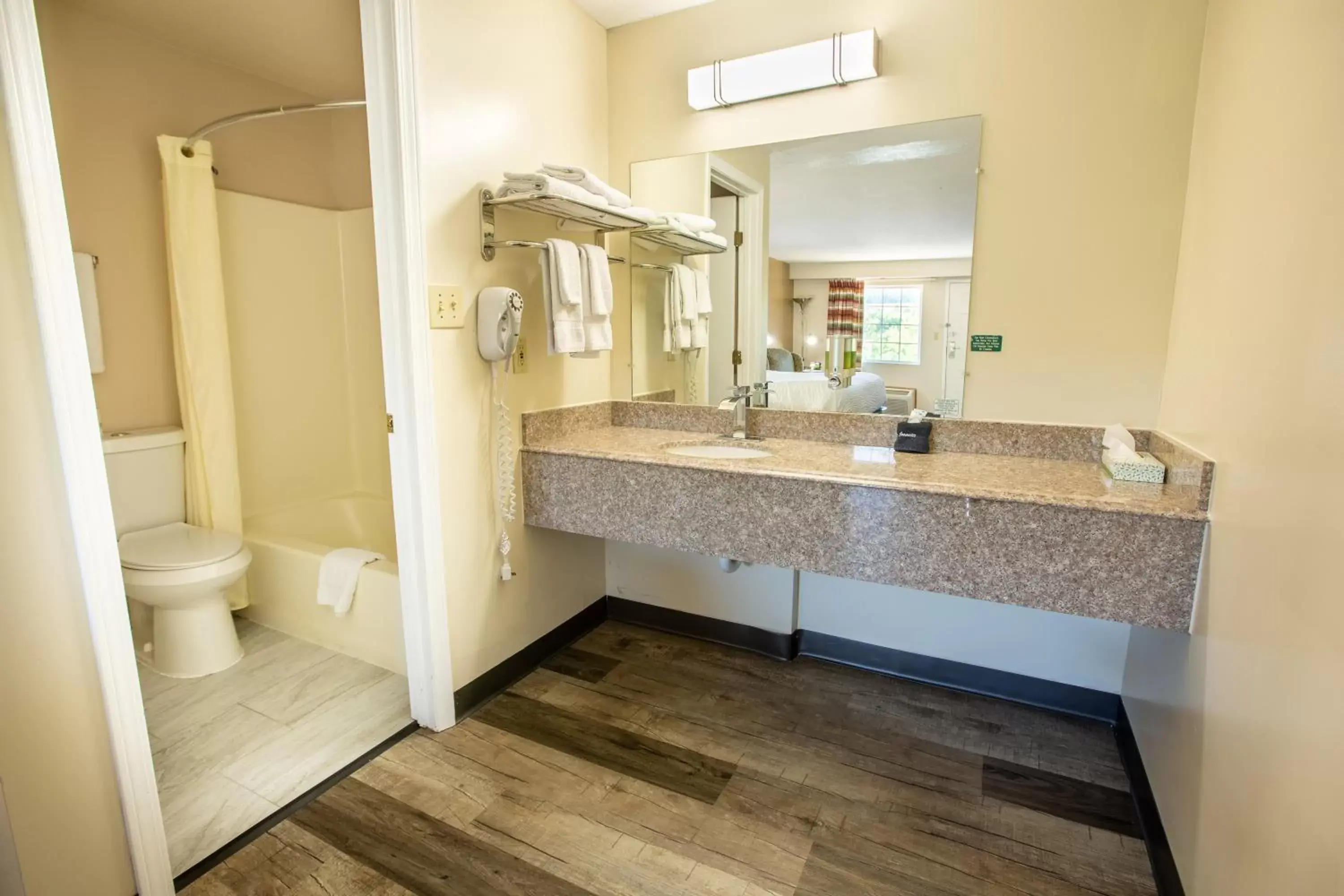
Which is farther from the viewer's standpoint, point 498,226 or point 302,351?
point 302,351

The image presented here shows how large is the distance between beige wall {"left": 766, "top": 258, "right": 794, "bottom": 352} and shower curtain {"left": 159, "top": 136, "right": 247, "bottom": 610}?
208cm

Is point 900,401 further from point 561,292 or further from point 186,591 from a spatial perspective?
point 186,591

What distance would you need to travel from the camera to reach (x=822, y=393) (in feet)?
7.20

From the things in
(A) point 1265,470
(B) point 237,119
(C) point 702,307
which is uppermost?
(B) point 237,119

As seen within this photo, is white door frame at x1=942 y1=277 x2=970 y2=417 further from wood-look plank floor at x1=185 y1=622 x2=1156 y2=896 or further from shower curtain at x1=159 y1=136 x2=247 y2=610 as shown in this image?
shower curtain at x1=159 y1=136 x2=247 y2=610

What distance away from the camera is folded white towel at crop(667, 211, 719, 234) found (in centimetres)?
225

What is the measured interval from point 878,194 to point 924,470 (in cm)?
91

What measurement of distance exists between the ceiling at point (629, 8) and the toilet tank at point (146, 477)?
7.20ft

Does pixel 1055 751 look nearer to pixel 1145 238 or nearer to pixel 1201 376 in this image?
pixel 1201 376

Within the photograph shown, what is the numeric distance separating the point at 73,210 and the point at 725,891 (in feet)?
9.57

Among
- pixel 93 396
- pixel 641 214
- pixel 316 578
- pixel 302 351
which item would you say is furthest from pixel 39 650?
pixel 302 351

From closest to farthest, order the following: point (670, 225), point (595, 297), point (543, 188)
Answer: point (543, 188)
point (595, 297)
point (670, 225)

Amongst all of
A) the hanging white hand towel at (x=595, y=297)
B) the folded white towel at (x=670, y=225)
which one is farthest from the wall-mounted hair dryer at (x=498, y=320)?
the folded white towel at (x=670, y=225)

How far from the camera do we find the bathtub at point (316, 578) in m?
2.26
